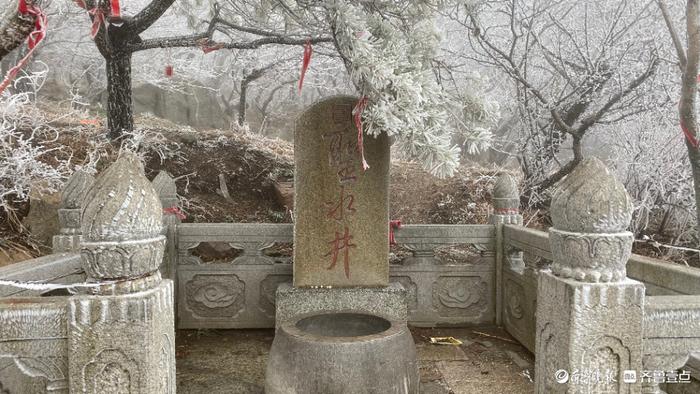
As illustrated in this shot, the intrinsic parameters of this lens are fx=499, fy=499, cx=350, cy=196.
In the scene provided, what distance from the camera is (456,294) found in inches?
242

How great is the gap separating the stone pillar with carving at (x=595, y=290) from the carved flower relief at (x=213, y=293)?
4.30 m

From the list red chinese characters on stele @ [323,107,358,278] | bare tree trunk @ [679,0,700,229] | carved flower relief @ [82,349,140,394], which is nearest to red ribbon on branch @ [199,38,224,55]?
red chinese characters on stele @ [323,107,358,278]

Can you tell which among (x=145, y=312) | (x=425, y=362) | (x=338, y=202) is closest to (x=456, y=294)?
(x=425, y=362)

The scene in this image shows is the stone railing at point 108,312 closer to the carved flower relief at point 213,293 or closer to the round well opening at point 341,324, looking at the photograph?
the round well opening at point 341,324

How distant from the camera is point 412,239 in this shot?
604 cm

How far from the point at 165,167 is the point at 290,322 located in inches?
228

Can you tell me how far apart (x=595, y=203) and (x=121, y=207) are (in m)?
2.15

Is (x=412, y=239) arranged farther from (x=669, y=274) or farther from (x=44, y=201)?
(x=44, y=201)

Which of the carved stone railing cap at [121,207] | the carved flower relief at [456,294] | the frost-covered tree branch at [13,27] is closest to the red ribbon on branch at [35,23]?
the frost-covered tree branch at [13,27]

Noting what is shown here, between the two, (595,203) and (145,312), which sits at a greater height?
(595,203)

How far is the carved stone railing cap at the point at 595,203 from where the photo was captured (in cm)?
233

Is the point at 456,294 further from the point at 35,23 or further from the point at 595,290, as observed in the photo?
the point at 35,23

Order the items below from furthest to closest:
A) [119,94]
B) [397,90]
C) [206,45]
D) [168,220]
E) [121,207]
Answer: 1. [119,94]
2. [206,45]
3. [168,220]
4. [397,90]
5. [121,207]

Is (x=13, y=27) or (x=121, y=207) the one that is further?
(x=13, y=27)
